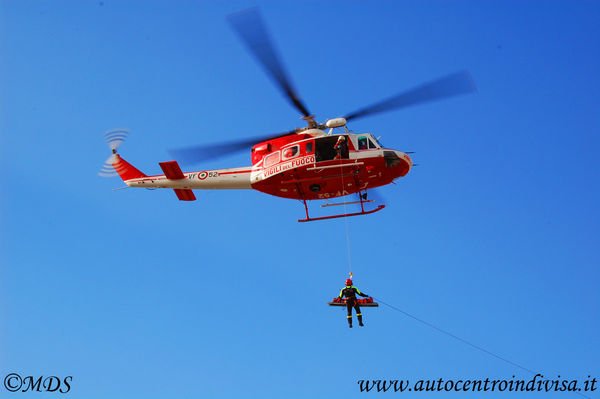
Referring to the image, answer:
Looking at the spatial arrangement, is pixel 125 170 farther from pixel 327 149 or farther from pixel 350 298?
pixel 350 298

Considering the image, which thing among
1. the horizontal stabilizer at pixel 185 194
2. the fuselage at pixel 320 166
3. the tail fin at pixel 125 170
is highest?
the tail fin at pixel 125 170

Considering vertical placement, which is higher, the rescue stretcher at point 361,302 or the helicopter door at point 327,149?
the helicopter door at point 327,149

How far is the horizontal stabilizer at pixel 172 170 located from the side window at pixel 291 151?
3.68m

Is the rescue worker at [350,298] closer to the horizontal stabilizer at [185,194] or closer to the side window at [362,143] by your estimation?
the side window at [362,143]

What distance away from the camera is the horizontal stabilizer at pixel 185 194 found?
20.9 meters

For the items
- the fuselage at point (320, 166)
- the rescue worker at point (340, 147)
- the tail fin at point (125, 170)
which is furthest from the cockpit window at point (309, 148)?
the tail fin at point (125, 170)

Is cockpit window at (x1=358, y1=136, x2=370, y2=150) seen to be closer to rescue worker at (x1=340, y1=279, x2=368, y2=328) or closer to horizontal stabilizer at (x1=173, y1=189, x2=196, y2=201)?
rescue worker at (x1=340, y1=279, x2=368, y2=328)

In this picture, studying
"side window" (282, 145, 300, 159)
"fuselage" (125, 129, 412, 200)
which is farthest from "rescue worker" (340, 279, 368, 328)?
"side window" (282, 145, 300, 159)

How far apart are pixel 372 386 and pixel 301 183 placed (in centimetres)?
606

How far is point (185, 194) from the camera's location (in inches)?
828

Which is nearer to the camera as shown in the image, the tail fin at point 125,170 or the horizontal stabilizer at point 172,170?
the horizontal stabilizer at point 172,170

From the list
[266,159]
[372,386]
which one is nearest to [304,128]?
[266,159]

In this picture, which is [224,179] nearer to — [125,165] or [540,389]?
[125,165]

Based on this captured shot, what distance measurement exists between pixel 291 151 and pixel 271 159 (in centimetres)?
77
